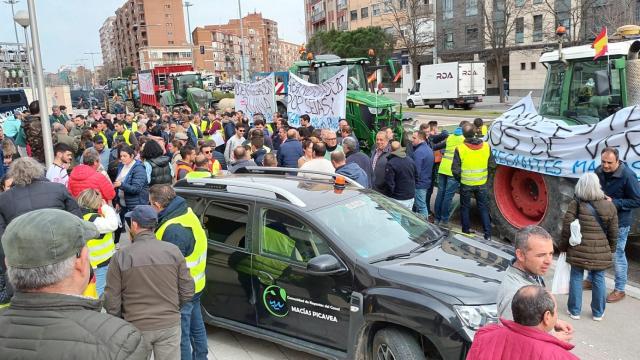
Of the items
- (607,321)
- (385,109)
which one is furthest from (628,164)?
(385,109)

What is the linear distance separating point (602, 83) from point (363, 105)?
8282 mm

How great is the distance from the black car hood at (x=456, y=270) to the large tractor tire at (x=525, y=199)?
2.56 m

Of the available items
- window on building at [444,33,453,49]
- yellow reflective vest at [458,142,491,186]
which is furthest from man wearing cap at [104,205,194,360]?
window on building at [444,33,453,49]

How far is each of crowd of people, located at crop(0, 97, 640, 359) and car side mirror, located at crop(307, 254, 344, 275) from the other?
902 mm

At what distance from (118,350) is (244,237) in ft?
10.2

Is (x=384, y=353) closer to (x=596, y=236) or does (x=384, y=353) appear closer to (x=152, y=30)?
(x=596, y=236)

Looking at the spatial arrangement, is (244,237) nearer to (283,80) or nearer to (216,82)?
(283,80)

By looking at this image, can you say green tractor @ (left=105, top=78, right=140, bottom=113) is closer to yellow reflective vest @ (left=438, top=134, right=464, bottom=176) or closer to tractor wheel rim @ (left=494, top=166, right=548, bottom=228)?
yellow reflective vest @ (left=438, top=134, right=464, bottom=176)

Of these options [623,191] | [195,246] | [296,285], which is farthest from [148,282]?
[623,191]

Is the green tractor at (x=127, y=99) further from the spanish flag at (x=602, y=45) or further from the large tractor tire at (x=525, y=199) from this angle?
the spanish flag at (x=602, y=45)

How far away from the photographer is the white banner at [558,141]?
6.02 metres

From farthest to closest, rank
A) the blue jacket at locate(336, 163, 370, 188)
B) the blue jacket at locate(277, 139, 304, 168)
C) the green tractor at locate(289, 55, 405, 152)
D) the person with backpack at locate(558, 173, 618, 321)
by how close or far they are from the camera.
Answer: the green tractor at locate(289, 55, 405, 152) → the blue jacket at locate(277, 139, 304, 168) → the blue jacket at locate(336, 163, 370, 188) → the person with backpack at locate(558, 173, 618, 321)

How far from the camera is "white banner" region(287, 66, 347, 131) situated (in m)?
11.6

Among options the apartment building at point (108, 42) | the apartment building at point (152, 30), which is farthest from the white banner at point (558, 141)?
the apartment building at point (108, 42)
